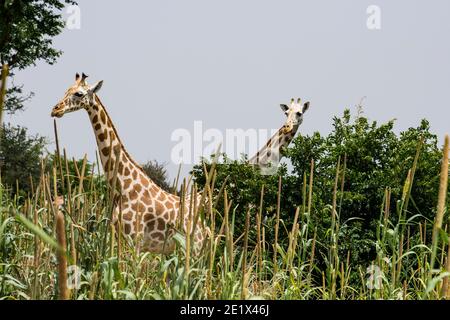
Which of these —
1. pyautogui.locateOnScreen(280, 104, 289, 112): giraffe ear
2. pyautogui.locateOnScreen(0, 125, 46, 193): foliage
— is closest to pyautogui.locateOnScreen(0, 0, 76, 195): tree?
pyautogui.locateOnScreen(0, 125, 46, 193): foliage

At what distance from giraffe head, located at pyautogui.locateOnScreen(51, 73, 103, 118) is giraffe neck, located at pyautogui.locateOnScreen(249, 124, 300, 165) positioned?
3606mm

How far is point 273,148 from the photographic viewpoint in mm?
13391

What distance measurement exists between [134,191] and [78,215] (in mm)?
3805

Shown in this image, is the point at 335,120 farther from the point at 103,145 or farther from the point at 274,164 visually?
the point at 103,145

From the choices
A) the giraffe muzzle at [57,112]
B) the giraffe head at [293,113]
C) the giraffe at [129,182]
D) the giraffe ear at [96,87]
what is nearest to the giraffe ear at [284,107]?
the giraffe head at [293,113]

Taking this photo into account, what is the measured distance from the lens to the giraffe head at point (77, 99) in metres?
9.50

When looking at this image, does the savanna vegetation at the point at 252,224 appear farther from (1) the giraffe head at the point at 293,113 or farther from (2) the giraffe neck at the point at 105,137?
(1) the giraffe head at the point at 293,113

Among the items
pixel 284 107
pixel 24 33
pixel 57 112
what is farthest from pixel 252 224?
pixel 24 33

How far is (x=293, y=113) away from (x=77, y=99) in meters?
5.95

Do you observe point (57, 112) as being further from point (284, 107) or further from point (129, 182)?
point (284, 107)
